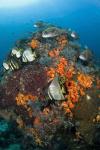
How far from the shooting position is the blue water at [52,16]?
50438mm

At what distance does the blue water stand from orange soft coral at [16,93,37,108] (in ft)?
131

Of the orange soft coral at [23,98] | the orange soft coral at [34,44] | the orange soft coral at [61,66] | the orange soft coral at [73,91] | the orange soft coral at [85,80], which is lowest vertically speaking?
the orange soft coral at [23,98]

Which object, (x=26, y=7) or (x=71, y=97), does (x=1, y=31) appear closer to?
(x=26, y=7)

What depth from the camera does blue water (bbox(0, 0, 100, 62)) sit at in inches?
1986

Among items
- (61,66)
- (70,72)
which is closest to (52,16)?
(61,66)

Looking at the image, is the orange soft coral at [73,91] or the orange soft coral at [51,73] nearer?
the orange soft coral at [73,91]

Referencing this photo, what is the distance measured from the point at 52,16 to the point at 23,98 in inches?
2093

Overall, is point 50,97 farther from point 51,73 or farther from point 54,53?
point 54,53

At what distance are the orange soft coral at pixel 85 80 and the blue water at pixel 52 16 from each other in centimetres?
4045

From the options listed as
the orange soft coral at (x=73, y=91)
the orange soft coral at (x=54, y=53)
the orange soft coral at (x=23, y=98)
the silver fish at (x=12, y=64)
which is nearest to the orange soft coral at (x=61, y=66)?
the orange soft coral at (x=54, y=53)

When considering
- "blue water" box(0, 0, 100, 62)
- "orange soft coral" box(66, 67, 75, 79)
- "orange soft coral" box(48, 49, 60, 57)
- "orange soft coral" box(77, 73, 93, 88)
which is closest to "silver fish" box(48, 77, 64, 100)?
"orange soft coral" box(66, 67, 75, 79)

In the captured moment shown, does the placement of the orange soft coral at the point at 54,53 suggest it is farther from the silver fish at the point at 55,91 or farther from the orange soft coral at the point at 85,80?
the silver fish at the point at 55,91

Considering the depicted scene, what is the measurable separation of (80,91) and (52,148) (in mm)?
1364

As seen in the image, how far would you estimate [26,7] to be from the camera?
53281 mm
